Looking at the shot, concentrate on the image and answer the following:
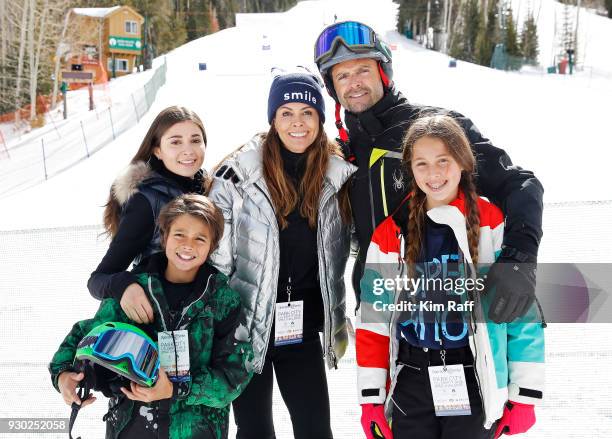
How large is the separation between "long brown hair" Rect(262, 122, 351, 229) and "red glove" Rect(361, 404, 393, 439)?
75cm

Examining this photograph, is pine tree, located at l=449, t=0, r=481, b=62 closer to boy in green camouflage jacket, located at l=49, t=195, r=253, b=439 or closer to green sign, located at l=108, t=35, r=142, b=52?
green sign, located at l=108, t=35, r=142, b=52

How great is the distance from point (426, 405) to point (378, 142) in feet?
3.49

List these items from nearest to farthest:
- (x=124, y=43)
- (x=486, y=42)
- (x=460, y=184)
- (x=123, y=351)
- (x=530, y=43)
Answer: (x=123, y=351) < (x=460, y=184) < (x=124, y=43) < (x=530, y=43) < (x=486, y=42)

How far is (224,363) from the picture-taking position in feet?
7.29

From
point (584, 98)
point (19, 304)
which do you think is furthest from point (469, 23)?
point (19, 304)

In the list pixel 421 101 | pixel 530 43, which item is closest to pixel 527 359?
pixel 421 101

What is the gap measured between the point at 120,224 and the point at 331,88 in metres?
1.12

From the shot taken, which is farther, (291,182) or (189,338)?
(291,182)

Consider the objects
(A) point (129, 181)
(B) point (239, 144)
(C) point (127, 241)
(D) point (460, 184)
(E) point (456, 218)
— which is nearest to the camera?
(E) point (456, 218)

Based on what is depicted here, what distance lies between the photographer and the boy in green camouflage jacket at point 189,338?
213cm

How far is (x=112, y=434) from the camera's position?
215 centimetres

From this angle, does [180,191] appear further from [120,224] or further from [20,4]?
[20,4]

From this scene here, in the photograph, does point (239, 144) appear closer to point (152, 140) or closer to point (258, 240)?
point (152, 140)

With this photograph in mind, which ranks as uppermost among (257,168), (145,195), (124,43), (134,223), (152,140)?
(124,43)
